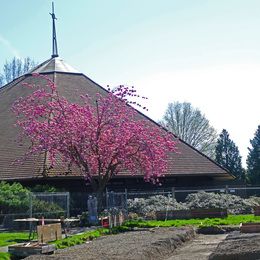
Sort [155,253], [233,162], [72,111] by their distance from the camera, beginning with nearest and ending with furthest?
[155,253], [72,111], [233,162]

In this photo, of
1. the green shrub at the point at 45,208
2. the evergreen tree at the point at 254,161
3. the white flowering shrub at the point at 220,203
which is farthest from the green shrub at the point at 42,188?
the evergreen tree at the point at 254,161

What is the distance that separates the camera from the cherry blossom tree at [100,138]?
24.3 meters

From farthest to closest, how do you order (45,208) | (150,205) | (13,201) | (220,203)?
(220,203), (150,205), (13,201), (45,208)

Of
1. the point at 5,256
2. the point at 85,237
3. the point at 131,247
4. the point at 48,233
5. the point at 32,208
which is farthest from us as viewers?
the point at 32,208

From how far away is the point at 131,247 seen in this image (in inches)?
567

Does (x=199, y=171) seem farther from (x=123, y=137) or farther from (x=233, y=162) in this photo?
(x=233, y=162)

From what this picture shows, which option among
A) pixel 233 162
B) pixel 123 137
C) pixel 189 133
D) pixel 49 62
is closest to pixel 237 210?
pixel 123 137

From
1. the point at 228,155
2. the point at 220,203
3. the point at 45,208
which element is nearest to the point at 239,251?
the point at 45,208

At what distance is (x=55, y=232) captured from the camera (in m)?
17.0

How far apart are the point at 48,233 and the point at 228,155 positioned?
40655mm

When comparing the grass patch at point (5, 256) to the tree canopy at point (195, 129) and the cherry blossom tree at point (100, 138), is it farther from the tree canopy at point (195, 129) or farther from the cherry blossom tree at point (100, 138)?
the tree canopy at point (195, 129)

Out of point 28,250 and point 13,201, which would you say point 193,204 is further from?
point 28,250

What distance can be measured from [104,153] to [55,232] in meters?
8.07

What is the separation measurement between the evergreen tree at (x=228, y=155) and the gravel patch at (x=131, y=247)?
36.5 metres
